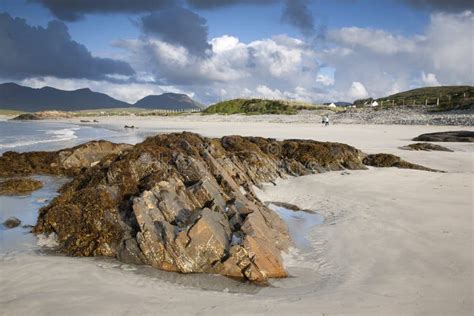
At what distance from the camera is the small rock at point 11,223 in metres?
8.90

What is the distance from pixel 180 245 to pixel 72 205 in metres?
2.74

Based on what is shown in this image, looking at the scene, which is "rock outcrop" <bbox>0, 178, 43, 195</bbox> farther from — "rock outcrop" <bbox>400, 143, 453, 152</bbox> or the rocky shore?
the rocky shore

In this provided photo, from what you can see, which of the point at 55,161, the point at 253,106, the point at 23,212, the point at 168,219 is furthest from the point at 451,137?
the point at 253,106

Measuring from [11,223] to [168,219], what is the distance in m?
3.82

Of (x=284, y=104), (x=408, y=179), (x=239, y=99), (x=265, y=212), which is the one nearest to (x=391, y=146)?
(x=408, y=179)

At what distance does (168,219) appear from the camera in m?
7.64

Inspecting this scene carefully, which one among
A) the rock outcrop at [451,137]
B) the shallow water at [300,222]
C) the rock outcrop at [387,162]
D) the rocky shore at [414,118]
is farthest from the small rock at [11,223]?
the rocky shore at [414,118]

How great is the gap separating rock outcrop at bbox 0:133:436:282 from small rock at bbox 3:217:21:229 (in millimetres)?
666

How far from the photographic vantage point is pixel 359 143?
26172 mm

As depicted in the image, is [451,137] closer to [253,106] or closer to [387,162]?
[387,162]

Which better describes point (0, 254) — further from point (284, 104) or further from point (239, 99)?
point (239, 99)

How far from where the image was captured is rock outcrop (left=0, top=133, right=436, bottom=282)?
692 cm

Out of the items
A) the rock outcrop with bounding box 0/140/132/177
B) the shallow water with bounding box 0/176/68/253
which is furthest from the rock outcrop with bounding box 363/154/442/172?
the shallow water with bounding box 0/176/68/253

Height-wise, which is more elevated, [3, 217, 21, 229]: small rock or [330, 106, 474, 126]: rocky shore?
[330, 106, 474, 126]: rocky shore
